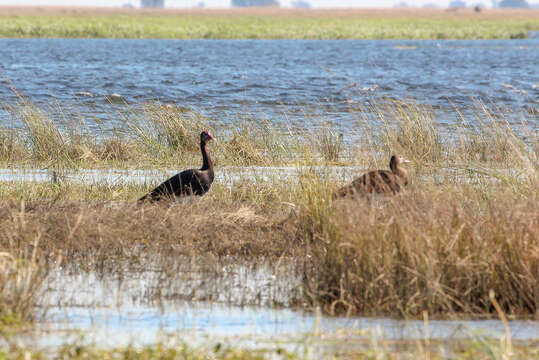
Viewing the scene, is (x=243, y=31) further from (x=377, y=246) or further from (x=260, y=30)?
(x=377, y=246)

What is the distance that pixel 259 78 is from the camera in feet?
106

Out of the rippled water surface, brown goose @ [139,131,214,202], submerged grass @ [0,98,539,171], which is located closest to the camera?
brown goose @ [139,131,214,202]

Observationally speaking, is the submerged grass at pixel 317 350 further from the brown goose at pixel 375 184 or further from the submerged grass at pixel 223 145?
the submerged grass at pixel 223 145

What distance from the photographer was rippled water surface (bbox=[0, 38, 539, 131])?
22062mm

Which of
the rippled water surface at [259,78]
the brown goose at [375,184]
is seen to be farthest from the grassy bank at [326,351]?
the rippled water surface at [259,78]

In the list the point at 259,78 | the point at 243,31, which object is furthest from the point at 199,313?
the point at 243,31

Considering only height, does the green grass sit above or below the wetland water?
above

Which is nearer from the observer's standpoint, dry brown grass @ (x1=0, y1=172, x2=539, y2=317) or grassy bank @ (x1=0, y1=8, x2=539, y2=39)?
dry brown grass @ (x1=0, y1=172, x2=539, y2=317)

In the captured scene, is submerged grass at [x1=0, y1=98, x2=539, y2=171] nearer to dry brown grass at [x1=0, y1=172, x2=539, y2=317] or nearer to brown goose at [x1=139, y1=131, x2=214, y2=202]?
brown goose at [x1=139, y1=131, x2=214, y2=202]

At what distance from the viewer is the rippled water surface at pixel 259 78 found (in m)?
22.1

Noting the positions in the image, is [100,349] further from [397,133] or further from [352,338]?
[397,133]

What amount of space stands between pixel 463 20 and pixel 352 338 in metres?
101

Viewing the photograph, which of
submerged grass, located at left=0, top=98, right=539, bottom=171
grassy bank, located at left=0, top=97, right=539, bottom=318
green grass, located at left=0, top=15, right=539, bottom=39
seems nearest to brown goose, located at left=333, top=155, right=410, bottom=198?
grassy bank, located at left=0, top=97, right=539, bottom=318

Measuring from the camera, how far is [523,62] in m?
43.6
